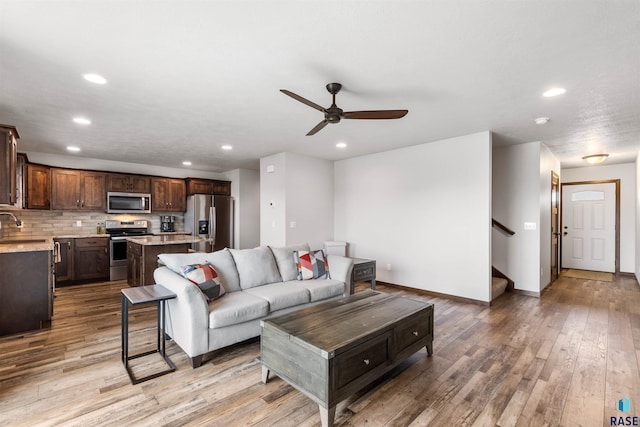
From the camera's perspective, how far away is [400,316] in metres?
2.48

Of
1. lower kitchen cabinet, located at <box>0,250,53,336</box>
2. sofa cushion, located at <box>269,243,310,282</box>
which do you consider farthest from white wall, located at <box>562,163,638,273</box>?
lower kitchen cabinet, located at <box>0,250,53,336</box>

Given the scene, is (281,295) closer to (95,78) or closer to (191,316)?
(191,316)

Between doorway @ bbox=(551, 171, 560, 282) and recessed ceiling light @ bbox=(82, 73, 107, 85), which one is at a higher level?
recessed ceiling light @ bbox=(82, 73, 107, 85)

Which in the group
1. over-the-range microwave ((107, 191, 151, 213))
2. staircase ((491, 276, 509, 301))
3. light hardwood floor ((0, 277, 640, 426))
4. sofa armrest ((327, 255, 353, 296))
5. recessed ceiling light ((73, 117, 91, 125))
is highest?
recessed ceiling light ((73, 117, 91, 125))

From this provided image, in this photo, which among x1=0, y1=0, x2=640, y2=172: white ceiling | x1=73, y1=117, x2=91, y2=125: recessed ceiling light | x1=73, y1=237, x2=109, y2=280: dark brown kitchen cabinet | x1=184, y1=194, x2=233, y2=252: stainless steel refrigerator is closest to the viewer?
x1=0, y1=0, x2=640, y2=172: white ceiling

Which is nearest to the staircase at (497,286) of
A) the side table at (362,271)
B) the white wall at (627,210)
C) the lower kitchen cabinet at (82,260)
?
the side table at (362,271)

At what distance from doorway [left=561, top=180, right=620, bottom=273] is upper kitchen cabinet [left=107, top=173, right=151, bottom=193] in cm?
976

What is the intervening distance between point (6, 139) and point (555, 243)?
8914 millimetres

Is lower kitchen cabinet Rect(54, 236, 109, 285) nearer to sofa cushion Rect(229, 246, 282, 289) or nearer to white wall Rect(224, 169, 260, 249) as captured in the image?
white wall Rect(224, 169, 260, 249)

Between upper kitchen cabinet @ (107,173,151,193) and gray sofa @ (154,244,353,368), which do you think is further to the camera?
upper kitchen cabinet @ (107,173,151,193)

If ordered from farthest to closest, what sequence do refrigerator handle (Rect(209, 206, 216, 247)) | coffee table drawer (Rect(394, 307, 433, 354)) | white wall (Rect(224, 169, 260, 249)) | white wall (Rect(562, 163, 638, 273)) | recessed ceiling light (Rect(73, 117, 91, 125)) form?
white wall (Rect(224, 169, 260, 249)), refrigerator handle (Rect(209, 206, 216, 247)), white wall (Rect(562, 163, 638, 273)), recessed ceiling light (Rect(73, 117, 91, 125)), coffee table drawer (Rect(394, 307, 433, 354))

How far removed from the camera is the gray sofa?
2.62 m

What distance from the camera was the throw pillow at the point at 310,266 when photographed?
386 cm

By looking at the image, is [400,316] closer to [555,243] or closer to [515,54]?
[515,54]
